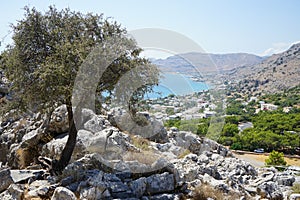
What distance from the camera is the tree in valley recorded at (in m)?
9.46

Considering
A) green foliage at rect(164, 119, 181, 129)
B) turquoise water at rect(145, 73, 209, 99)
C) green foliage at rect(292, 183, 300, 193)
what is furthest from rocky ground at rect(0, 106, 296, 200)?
green foliage at rect(164, 119, 181, 129)

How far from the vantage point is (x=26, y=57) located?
10344mm

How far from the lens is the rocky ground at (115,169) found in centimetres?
898

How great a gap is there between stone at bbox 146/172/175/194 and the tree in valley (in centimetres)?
272

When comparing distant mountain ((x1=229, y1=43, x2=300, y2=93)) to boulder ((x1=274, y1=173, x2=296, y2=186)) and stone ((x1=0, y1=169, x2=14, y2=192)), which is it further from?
stone ((x1=0, y1=169, x2=14, y2=192))

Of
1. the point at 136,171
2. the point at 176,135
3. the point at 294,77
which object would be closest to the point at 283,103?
the point at 294,77

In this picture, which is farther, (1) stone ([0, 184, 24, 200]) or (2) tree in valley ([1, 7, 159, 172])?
(2) tree in valley ([1, 7, 159, 172])

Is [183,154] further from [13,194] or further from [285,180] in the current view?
[13,194]

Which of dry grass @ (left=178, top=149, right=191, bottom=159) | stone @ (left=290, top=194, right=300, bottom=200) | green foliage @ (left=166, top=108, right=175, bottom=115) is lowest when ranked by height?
stone @ (left=290, top=194, right=300, bottom=200)

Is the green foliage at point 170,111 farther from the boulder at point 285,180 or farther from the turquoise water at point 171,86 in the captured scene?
the boulder at point 285,180

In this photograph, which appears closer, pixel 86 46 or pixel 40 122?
pixel 86 46

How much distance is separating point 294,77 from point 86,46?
455 ft

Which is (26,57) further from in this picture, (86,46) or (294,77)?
(294,77)

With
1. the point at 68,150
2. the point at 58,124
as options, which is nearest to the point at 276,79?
the point at 58,124
